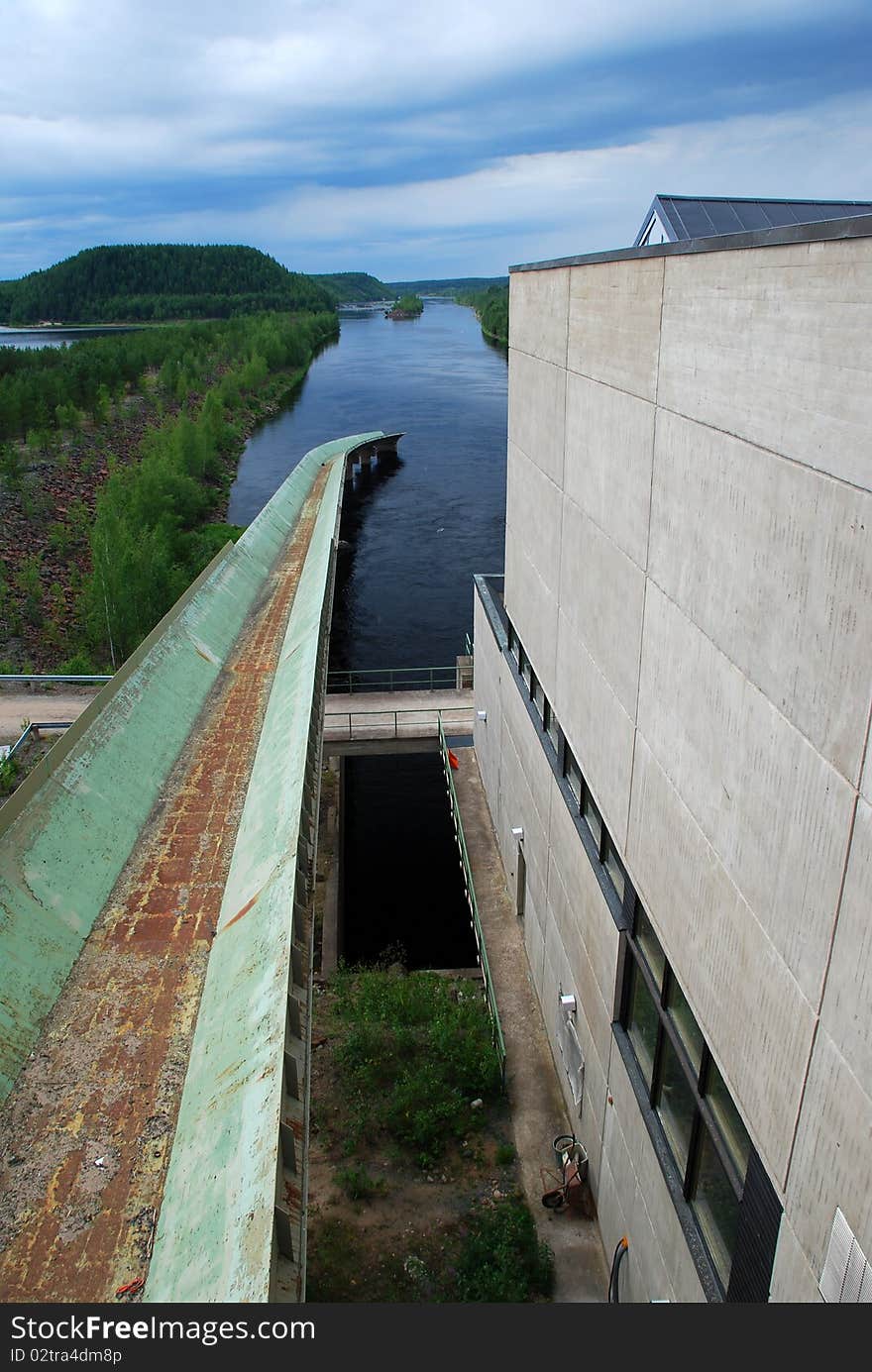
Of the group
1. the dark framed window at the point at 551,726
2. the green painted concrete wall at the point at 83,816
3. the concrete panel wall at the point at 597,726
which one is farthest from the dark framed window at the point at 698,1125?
the green painted concrete wall at the point at 83,816

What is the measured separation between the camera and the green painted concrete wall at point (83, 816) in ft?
31.5

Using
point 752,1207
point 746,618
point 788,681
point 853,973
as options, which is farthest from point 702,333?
point 752,1207

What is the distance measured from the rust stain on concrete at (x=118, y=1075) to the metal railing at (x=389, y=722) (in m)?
7.40

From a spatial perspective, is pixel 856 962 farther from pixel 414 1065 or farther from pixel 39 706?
pixel 39 706

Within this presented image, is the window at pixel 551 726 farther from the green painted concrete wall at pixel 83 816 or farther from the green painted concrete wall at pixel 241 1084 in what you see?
the green painted concrete wall at pixel 83 816

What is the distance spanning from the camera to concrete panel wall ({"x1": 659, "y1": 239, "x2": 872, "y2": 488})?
4379mm

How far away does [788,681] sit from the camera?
16.7 ft

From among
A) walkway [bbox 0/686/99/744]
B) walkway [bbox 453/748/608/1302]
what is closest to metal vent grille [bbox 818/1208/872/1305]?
walkway [bbox 453/748/608/1302]

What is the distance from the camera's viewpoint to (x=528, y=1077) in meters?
12.8

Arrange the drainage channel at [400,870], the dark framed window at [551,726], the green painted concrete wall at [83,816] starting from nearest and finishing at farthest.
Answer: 1. the green painted concrete wall at [83,816]
2. the dark framed window at [551,726]
3. the drainage channel at [400,870]

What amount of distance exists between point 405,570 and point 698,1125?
3713cm

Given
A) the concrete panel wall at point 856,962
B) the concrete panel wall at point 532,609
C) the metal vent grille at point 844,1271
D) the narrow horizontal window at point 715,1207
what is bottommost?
the narrow horizontal window at point 715,1207

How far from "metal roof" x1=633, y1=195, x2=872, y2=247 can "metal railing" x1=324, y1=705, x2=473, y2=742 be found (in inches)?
465

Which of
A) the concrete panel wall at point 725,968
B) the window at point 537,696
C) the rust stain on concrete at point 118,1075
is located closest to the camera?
the concrete panel wall at point 725,968
